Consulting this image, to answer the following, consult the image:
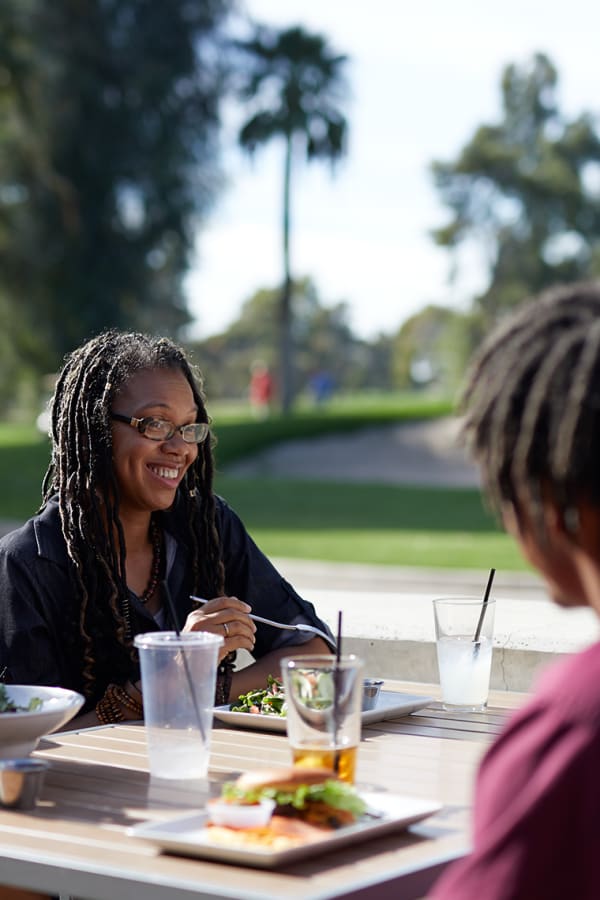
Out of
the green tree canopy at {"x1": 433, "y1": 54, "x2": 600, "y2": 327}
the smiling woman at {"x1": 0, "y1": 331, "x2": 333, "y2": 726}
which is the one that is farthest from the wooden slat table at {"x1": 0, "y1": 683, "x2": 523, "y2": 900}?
the green tree canopy at {"x1": 433, "y1": 54, "x2": 600, "y2": 327}

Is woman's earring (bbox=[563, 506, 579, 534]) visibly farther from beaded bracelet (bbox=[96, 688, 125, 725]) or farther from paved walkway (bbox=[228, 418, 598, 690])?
beaded bracelet (bbox=[96, 688, 125, 725])

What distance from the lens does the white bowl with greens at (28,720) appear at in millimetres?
2482

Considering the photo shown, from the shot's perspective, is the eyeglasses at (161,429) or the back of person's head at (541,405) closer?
the back of person's head at (541,405)

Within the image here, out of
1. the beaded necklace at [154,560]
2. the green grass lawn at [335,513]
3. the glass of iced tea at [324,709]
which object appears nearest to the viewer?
the glass of iced tea at [324,709]

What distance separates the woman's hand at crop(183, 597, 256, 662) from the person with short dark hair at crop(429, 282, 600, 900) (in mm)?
1449

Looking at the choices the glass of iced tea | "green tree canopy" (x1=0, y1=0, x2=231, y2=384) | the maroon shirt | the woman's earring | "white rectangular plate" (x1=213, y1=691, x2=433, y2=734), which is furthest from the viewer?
"green tree canopy" (x1=0, y1=0, x2=231, y2=384)

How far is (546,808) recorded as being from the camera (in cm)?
137

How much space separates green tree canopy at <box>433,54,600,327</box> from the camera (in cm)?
6312

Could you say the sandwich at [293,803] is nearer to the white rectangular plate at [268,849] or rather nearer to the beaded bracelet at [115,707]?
the white rectangular plate at [268,849]

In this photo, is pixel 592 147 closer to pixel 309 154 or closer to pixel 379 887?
pixel 309 154

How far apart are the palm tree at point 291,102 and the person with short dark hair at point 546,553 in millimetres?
36930

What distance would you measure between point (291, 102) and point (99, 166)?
10.2 m

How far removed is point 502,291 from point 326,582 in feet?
170

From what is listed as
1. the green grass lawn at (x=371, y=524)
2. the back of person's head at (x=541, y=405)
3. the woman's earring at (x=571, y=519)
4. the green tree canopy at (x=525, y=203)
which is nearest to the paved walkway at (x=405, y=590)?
the back of person's head at (x=541, y=405)
